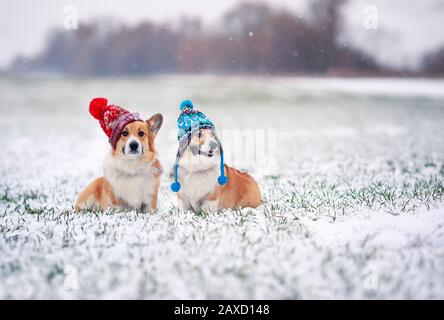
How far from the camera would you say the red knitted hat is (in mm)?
4754

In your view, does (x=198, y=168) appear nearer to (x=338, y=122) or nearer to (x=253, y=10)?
(x=338, y=122)

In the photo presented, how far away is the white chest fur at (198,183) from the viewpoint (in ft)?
15.4

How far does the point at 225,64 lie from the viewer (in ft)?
80.4

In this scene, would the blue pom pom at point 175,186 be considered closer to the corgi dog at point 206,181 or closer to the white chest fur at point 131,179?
the corgi dog at point 206,181

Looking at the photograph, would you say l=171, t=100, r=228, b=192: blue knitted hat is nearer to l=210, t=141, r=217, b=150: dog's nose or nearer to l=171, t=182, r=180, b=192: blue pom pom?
l=171, t=182, r=180, b=192: blue pom pom

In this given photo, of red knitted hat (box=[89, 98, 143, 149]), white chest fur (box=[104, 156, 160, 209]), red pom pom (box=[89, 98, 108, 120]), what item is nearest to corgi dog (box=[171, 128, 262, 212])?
white chest fur (box=[104, 156, 160, 209])

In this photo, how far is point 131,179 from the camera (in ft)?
16.3

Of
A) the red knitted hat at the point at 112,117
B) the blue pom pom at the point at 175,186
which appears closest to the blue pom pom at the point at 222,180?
the blue pom pom at the point at 175,186

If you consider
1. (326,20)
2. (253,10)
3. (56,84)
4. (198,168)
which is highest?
(253,10)

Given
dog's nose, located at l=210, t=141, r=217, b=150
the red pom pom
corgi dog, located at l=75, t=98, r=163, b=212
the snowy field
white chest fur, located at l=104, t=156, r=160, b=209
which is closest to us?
the snowy field

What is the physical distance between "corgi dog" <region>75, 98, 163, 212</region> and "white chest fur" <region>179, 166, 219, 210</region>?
1.60ft

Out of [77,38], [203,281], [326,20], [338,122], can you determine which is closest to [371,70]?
[326,20]

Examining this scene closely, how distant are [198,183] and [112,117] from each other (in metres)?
1.35
